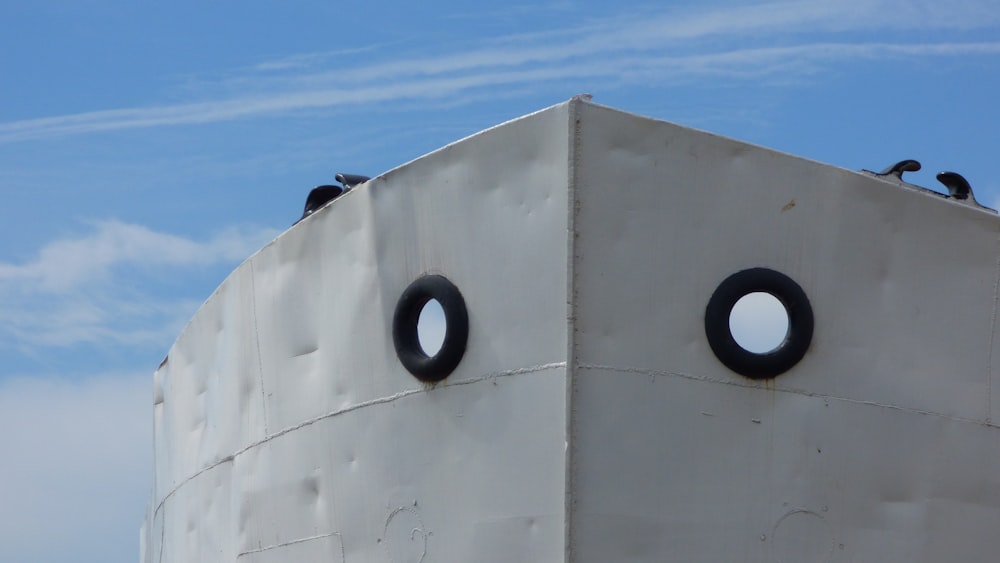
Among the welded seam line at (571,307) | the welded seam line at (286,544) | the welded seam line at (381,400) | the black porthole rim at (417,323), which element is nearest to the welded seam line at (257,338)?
the welded seam line at (381,400)

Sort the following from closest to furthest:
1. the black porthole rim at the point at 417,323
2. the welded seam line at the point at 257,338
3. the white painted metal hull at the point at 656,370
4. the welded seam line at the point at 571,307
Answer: the welded seam line at the point at 571,307 < the white painted metal hull at the point at 656,370 < the black porthole rim at the point at 417,323 < the welded seam line at the point at 257,338

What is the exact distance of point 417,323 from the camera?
8633 mm

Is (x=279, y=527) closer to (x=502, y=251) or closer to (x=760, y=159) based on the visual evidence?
(x=502, y=251)

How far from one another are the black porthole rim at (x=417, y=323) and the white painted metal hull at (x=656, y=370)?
0.19 ft

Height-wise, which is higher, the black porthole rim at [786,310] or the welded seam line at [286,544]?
the black porthole rim at [786,310]

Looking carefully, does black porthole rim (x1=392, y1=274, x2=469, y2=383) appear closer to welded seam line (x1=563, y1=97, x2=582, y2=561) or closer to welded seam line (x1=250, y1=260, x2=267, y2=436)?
welded seam line (x1=563, y1=97, x2=582, y2=561)

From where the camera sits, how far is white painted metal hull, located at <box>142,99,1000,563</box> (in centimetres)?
789

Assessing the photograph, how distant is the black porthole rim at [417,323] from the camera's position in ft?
27.3

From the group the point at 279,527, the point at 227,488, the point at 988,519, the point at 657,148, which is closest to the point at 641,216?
the point at 657,148

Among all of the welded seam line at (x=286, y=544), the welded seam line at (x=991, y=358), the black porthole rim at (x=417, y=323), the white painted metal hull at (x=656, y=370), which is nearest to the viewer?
the white painted metal hull at (x=656, y=370)

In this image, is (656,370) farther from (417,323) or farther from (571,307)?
(417,323)

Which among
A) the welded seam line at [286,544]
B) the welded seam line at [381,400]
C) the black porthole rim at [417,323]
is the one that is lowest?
the welded seam line at [286,544]

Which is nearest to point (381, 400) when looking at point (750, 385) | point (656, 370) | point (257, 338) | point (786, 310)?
point (257, 338)

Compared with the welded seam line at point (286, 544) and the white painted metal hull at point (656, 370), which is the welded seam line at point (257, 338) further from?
the white painted metal hull at point (656, 370)
